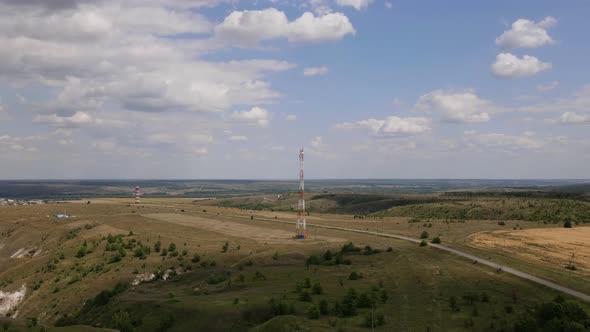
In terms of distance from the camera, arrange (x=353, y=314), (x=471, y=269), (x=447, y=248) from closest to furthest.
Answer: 1. (x=353, y=314)
2. (x=471, y=269)
3. (x=447, y=248)

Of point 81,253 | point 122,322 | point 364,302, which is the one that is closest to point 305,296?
point 364,302

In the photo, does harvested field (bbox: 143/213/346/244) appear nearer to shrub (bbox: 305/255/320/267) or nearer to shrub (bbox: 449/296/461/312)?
shrub (bbox: 305/255/320/267)

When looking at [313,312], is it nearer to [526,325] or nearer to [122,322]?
[526,325]

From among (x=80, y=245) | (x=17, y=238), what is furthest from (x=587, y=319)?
(x=17, y=238)

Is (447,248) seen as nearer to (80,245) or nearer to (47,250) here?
(80,245)

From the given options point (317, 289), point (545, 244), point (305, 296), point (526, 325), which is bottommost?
point (317, 289)

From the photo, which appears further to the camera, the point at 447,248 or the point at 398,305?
the point at 447,248

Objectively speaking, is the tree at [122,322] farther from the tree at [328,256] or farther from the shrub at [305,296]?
the tree at [328,256]

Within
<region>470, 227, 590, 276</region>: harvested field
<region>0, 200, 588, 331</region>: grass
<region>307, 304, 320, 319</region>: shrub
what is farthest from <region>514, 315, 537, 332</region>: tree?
<region>470, 227, 590, 276</region>: harvested field
